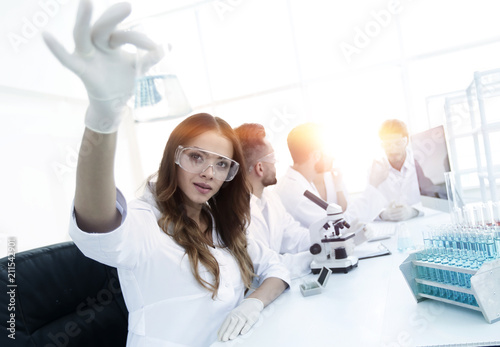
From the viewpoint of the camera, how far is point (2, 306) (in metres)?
1.05

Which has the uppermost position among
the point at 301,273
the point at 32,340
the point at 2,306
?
the point at 2,306

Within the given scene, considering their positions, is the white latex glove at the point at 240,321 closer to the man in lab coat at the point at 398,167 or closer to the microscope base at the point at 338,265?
the microscope base at the point at 338,265

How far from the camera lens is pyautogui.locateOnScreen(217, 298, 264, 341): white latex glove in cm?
119

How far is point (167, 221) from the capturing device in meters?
1.41

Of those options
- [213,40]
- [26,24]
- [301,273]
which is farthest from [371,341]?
[213,40]

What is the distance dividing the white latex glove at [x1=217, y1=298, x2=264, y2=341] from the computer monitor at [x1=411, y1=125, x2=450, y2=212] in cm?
149

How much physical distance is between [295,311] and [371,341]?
369 millimetres

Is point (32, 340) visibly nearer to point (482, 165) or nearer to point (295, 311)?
point (295, 311)

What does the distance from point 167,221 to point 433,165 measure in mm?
1794
